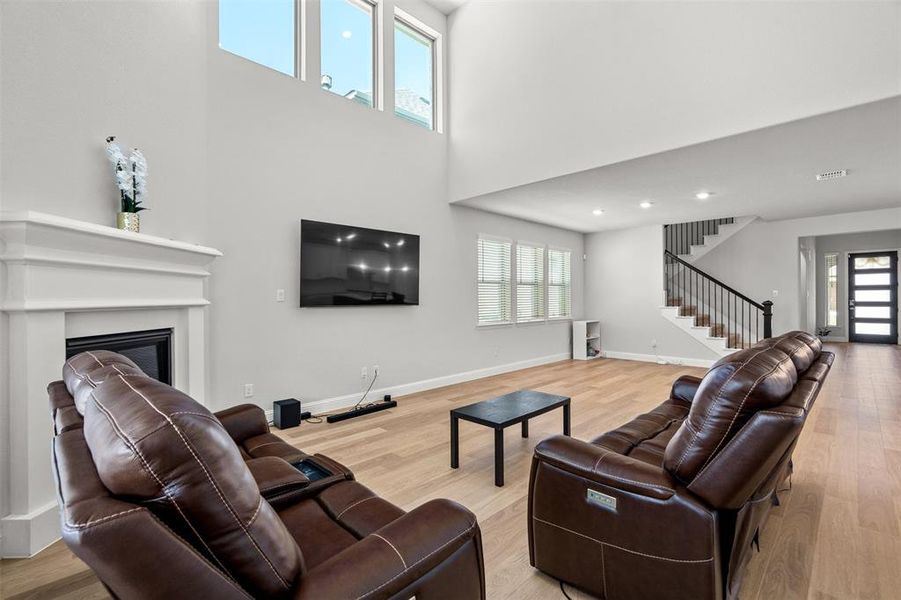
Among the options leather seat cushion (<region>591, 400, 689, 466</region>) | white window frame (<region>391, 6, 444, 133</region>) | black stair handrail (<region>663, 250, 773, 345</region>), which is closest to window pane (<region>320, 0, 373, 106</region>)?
white window frame (<region>391, 6, 444, 133</region>)

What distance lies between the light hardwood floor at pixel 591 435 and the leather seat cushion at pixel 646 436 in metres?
0.59

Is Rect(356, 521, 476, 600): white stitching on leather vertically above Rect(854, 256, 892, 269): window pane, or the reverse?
Rect(854, 256, 892, 269): window pane

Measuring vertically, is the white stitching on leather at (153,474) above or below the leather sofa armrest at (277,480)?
above

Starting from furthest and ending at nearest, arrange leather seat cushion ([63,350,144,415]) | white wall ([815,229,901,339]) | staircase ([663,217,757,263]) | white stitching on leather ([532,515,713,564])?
1. white wall ([815,229,901,339])
2. staircase ([663,217,757,263])
3. white stitching on leather ([532,515,713,564])
4. leather seat cushion ([63,350,144,415])

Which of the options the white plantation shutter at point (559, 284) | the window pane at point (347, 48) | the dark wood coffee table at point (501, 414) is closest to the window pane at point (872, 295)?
the white plantation shutter at point (559, 284)

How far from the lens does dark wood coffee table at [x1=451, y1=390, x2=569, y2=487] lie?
8.93ft

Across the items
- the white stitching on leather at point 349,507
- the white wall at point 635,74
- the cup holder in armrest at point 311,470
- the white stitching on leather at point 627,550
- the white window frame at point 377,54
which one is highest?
the white window frame at point 377,54

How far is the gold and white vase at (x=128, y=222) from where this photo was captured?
101 inches

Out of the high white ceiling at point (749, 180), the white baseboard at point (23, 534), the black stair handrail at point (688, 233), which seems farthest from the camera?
the black stair handrail at point (688, 233)

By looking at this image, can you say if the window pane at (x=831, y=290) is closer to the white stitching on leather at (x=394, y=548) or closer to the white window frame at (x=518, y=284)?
the white window frame at (x=518, y=284)

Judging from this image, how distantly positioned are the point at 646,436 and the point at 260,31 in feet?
15.6

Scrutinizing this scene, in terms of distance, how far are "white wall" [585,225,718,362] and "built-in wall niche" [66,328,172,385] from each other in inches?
284

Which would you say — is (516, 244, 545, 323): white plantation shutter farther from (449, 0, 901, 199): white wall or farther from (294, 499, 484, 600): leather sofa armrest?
(294, 499, 484, 600): leather sofa armrest

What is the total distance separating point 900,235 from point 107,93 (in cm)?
1379
